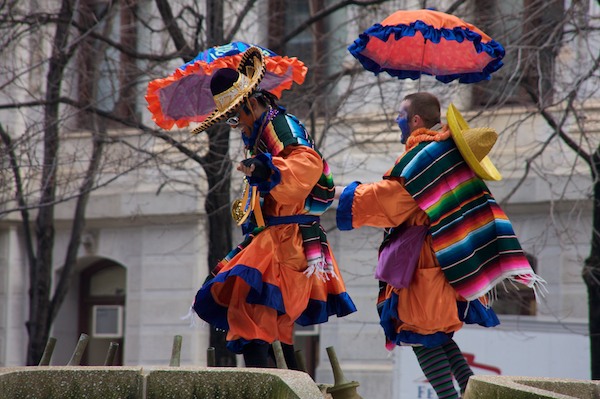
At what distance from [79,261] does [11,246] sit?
95cm

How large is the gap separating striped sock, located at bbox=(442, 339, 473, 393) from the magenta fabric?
0.39 metres

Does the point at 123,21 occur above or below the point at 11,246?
above

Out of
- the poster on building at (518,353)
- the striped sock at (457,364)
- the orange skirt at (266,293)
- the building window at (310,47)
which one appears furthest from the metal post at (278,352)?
the poster on building at (518,353)

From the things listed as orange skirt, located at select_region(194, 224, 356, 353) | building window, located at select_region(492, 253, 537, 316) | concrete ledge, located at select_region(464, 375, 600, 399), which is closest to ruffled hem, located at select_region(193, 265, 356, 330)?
orange skirt, located at select_region(194, 224, 356, 353)

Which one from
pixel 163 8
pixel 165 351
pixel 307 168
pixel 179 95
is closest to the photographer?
pixel 307 168

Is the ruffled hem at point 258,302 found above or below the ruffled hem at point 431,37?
below

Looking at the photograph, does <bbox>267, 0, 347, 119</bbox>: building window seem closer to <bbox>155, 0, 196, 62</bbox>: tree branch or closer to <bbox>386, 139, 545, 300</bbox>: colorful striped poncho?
<bbox>155, 0, 196, 62</bbox>: tree branch

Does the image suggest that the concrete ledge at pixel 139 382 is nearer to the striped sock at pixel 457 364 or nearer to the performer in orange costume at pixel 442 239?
the performer in orange costume at pixel 442 239

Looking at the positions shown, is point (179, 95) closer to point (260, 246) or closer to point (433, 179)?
point (260, 246)

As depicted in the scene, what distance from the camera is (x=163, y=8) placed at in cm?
1105

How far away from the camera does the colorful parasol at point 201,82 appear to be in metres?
7.01

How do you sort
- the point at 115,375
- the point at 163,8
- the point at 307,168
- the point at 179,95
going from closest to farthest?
the point at 115,375 → the point at 307,168 → the point at 179,95 → the point at 163,8

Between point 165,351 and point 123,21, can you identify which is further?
point 165,351

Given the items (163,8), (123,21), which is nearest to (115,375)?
(163,8)
